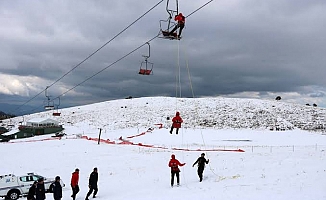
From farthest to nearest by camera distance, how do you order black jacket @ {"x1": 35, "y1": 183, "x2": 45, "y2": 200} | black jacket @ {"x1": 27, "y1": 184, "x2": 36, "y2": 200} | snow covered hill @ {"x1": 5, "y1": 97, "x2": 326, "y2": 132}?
snow covered hill @ {"x1": 5, "y1": 97, "x2": 326, "y2": 132} → black jacket @ {"x1": 27, "y1": 184, "x2": 36, "y2": 200} → black jacket @ {"x1": 35, "y1": 183, "x2": 45, "y2": 200}

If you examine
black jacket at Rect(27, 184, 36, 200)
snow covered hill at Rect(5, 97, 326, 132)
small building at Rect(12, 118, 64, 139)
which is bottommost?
black jacket at Rect(27, 184, 36, 200)

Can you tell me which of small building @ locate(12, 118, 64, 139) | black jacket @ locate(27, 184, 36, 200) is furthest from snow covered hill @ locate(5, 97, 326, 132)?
black jacket @ locate(27, 184, 36, 200)

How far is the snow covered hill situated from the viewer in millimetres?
72094

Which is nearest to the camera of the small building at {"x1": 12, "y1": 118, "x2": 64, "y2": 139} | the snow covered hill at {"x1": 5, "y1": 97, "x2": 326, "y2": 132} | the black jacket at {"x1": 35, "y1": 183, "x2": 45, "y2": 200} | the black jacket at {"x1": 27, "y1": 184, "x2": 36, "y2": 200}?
the black jacket at {"x1": 35, "y1": 183, "x2": 45, "y2": 200}

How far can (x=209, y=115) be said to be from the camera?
83.6m

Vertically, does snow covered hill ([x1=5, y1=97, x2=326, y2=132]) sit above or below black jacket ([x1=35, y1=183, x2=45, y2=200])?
above

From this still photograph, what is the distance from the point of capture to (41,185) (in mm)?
14078

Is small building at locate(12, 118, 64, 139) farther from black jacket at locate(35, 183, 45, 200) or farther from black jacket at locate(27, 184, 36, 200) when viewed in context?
black jacket at locate(35, 183, 45, 200)

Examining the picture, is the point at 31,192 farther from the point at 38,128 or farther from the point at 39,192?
the point at 38,128

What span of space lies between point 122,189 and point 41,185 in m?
6.05

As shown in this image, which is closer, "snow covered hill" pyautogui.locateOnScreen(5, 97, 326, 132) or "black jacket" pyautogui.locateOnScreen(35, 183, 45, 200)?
"black jacket" pyautogui.locateOnScreen(35, 183, 45, 200)

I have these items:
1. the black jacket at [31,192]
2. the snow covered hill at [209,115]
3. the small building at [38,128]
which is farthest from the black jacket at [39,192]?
the small building at [38,128]

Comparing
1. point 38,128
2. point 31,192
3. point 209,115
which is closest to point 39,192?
point 31,192

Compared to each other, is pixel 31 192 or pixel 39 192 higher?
pixel 39 192
